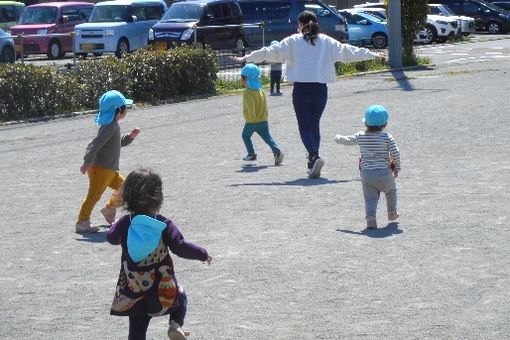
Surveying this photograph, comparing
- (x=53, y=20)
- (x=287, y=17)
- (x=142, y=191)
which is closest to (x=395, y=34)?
(x=287, y=17)

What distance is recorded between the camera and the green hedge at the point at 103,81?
20266 mm

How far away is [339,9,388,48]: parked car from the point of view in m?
40.2

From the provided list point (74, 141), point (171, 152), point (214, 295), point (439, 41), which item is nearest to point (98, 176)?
point (214, 295)

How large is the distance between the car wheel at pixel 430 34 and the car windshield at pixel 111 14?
13852 mm

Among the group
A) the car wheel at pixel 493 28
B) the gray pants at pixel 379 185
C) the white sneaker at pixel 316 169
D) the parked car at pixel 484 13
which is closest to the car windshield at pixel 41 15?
the parked car at pixel 484 13

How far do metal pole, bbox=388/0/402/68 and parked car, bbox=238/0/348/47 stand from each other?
21.1ft

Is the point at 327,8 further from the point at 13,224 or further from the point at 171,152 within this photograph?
the point at 13,224

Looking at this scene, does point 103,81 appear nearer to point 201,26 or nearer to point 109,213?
point 201,26

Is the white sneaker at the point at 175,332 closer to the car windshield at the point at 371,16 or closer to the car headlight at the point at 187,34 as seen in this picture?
the car headlight at the point at 187,34

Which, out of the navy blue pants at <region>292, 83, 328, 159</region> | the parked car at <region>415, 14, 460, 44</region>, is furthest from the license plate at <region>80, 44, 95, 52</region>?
the navy blue pants at <region>292, 83, 328, 159</region>

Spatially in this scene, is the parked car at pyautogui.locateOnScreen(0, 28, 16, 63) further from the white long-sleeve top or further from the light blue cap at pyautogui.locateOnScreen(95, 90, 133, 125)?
the light blue cap at pyautogui.locateOnScreen(95, 90, 133, 125)

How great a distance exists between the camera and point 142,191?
5676 millimetres

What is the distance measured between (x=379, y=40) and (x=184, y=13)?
1068cm

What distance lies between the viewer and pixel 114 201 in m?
9.77
